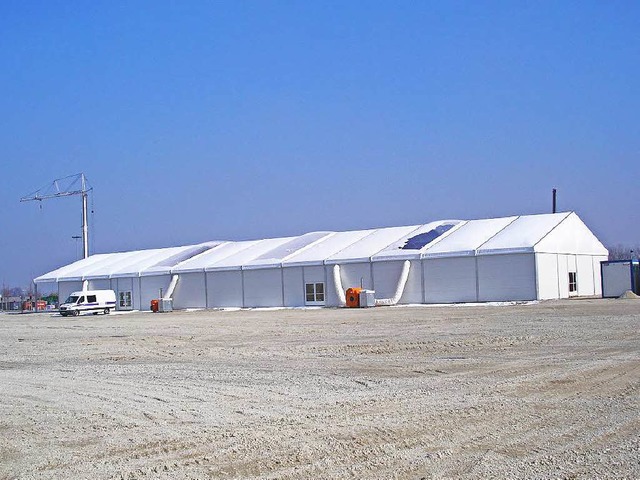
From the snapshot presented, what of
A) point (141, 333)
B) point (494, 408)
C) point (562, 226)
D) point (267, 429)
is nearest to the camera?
point (267, 429)

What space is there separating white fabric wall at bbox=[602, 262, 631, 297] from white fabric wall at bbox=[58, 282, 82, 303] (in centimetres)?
4187

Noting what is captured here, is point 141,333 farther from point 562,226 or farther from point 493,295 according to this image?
point 562,226

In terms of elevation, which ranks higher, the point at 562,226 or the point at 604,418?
the point at 562,226

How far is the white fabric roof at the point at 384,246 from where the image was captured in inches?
1890

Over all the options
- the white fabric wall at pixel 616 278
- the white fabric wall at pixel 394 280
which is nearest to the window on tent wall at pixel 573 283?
the white fabric wall at pixel 616 278

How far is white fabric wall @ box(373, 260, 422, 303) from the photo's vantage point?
161ft

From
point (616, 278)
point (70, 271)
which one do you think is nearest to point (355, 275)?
point (616, 278)

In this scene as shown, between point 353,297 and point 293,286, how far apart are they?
5.95m

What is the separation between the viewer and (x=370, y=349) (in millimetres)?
20938

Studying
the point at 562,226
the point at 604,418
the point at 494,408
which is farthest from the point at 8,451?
the point at 562,226

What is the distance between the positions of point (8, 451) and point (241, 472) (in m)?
3.10

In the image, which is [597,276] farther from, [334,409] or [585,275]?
[334,409]

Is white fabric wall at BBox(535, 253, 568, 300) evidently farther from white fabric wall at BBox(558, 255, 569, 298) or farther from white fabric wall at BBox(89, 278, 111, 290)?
white fabric wall at BBox(89, 278, 111, 290)

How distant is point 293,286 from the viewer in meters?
53.4
